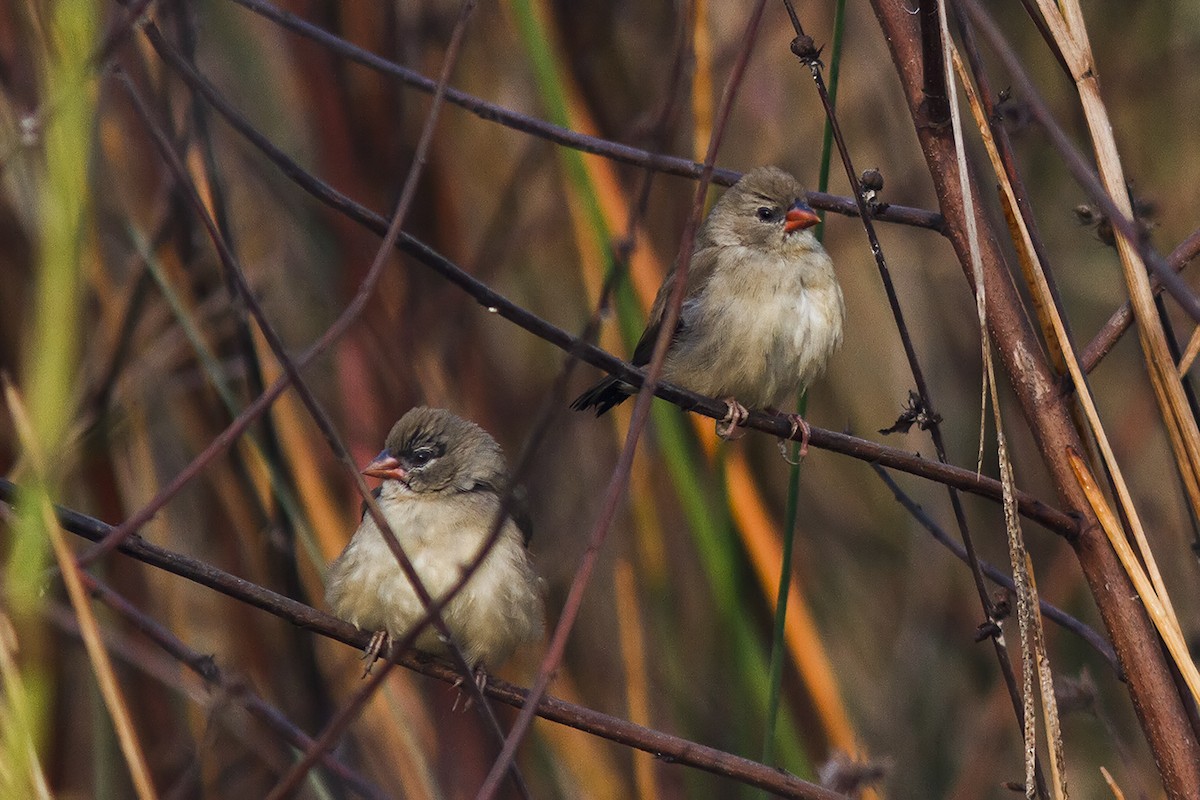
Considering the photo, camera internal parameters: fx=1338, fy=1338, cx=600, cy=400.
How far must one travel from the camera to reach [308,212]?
4.53 m

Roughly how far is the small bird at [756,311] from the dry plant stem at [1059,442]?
1312 mm

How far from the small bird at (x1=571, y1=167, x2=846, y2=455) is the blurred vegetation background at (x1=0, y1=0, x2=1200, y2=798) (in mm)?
178

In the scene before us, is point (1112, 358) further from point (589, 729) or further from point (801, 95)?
point (589, 729)

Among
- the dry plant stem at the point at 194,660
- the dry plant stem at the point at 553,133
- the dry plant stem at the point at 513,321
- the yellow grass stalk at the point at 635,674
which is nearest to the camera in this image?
the dry plant stem at the point at 513,321

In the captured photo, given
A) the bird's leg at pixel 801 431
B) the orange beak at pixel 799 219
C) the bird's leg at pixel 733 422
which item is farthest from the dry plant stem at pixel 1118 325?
the orange beak at pixel 799 219

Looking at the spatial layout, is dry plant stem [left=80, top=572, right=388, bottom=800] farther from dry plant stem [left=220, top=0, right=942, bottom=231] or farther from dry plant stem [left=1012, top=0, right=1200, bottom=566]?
dry plant stem [left=1012, top=0, right=1200, bottom=566]

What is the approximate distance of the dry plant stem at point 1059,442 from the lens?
6.88 ft

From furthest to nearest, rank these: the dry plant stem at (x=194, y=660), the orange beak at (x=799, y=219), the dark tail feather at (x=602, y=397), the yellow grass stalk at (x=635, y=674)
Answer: the orange beak at (x=799, y=219) → the dark tail feather at (x=602, y=397) → the yellow grass stalk at (x=635, y=674) → the dry plant stem at (x=194, y=660)

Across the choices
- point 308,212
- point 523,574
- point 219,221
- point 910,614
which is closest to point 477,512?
point 523,574

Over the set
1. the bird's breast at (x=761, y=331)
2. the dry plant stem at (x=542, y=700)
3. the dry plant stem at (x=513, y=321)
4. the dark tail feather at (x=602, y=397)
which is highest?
the bird's breast at (x=761, y=331)

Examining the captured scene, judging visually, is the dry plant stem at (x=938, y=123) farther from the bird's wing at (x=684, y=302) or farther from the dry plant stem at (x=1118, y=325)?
the bird's wing at (x=684, y=302)

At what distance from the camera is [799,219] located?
4.16 meters

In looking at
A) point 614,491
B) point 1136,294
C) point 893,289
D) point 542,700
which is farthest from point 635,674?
point 614,491

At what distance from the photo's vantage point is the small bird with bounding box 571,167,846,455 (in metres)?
3.88
